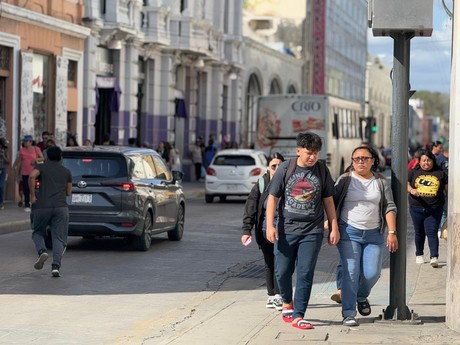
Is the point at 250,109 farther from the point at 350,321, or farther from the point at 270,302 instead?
the point at 350,321

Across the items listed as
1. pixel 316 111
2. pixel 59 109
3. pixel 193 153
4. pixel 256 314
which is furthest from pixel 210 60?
pixel 256 314

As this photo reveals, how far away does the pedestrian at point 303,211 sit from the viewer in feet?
35.9

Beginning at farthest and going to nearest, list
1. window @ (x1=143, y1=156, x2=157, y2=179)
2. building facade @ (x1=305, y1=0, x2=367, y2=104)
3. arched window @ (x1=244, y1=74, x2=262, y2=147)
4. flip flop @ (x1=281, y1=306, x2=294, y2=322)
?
building facade @ (x1=305, y1=0, x2=367, y2=104) < arched window @ (x1=244, y1=74, x2=262, y2=147) < window @ (x1=143, y1=156, x2=157, y2=179) < flip flop @ (x1=281, y1=306, x2=294, y2=322)

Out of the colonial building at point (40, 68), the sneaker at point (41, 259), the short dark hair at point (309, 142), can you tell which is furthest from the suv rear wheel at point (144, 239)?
the colonial building at point (40, 68)

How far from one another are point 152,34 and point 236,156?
9.11m

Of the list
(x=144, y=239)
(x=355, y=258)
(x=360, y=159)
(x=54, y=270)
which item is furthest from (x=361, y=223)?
(x=144, y=239)

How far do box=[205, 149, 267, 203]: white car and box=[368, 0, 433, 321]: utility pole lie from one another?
2261cm

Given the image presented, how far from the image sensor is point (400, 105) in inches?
447

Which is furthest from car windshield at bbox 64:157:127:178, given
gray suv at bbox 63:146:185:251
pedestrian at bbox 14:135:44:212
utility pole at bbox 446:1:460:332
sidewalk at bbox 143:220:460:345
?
utility pole at bbox 446:1:460:332

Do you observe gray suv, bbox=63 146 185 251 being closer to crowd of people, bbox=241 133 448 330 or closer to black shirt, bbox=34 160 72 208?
black shirt, bbox=34 160 72 208

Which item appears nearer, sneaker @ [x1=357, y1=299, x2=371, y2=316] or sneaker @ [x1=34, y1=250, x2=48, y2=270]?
sneaker @ [x1=357, y1=299, x2=371, y2=316]

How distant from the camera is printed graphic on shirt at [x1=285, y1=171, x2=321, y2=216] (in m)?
10.9

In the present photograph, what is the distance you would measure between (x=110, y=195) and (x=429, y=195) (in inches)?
194

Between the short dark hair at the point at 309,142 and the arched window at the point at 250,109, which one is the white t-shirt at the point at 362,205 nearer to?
the short dark hair at the point at 309,142
